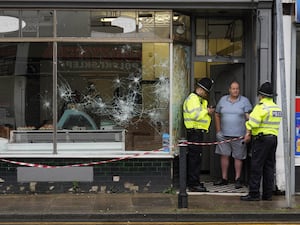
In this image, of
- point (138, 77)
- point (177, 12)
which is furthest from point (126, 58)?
point (177, 12)

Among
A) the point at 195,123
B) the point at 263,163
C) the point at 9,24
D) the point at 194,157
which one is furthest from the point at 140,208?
the point at 9,24

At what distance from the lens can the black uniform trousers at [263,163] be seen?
869 centimetres

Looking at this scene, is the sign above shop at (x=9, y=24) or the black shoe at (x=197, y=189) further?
the black shoe at (x=197, y=189)

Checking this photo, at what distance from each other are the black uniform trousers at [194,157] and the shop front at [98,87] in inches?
10.7

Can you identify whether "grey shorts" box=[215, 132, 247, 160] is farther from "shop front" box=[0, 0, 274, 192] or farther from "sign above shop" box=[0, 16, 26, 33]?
"sign above shop" box=[0, 16, 26, 33]

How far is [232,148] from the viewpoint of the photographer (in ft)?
31.9

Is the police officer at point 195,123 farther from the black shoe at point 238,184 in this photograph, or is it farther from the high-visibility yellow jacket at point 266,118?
the high-visibility yellow jacket at point 266,118

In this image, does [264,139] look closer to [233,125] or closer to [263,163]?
[263,163]

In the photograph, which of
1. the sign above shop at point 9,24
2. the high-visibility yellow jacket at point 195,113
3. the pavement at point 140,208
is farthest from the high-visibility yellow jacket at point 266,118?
the sign above shop at point 9,24

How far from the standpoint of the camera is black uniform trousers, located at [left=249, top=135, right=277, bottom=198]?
8.69m

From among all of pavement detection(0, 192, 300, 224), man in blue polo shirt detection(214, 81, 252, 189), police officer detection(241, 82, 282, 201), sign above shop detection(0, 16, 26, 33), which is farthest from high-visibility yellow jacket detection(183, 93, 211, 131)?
sign above shop detection(0, 16, 26, 33)

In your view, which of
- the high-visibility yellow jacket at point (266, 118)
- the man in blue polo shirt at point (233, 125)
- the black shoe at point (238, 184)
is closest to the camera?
the high-visibility yellow jacket at point (266, 118)

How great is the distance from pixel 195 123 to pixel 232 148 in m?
0.86

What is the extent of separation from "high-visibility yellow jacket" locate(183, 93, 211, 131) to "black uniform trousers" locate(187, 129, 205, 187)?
0.37 feet
